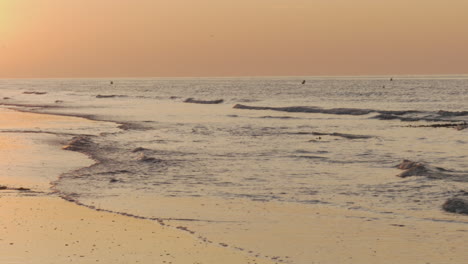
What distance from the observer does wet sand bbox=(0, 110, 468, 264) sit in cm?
1197

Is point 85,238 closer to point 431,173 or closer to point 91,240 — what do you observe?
point 91,240

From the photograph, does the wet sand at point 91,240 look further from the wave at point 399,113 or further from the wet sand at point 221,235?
the wave at point 399,113

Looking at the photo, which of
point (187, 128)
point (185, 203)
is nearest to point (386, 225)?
point (185, 203)

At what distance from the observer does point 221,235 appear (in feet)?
45.1

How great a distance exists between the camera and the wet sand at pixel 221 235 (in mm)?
11969

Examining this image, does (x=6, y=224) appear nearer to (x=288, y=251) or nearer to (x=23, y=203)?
(x=23, y=203)

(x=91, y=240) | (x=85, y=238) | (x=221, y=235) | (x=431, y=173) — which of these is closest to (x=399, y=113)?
(x=431, y=173)

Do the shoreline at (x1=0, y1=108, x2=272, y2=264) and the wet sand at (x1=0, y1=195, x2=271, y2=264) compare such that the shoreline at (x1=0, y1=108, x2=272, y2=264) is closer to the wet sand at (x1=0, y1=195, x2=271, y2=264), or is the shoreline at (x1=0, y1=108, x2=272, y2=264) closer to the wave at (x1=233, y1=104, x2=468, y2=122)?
the wet sand at (x1=0, y1=195, x2=271, y2=264)

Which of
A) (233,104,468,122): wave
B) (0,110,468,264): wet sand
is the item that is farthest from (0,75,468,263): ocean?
(233,104,468,122): wave

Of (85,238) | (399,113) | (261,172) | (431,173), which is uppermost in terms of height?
(399,113)

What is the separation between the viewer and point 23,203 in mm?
16656

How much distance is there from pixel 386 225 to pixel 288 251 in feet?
10.1

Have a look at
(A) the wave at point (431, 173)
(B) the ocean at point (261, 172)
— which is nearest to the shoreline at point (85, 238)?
(B) the ocean at point (261, 172)

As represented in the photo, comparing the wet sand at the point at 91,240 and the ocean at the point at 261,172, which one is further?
the ocean at the point at 261,172
